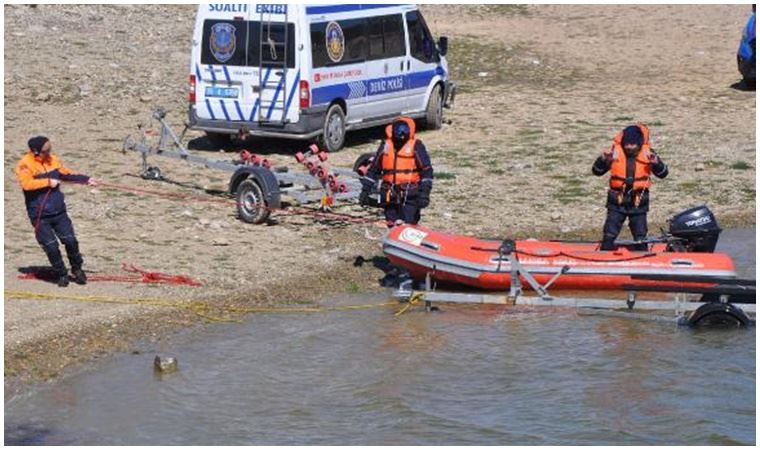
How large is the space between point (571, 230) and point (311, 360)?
5.10 meters

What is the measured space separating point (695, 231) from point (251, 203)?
4947 mm

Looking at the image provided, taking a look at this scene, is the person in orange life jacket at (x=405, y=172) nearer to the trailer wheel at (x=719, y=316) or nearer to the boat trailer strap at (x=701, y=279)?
the boat trailer strap at (x=701, y=279)

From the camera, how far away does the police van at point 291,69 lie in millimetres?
18812

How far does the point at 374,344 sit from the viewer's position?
12.9 metres

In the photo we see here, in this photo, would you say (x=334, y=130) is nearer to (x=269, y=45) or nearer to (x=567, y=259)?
(x=269, y=45)

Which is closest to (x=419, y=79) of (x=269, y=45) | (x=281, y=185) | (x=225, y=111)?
(x=269, y=45)

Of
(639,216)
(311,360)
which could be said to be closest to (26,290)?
(311,360)

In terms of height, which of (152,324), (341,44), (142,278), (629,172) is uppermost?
(341,44)

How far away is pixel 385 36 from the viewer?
20.6m

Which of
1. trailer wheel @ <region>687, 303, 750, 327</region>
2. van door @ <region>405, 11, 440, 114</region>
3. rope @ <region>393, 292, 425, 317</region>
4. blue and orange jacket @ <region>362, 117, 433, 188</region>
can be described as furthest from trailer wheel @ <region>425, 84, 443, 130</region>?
trailer wheel @ <region>687, 303, 750, 327</region>

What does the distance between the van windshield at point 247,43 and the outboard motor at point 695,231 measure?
21.6ft

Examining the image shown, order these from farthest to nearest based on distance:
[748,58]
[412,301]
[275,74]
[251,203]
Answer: [748,58]
[275,74]
[251,203]
[412,301]

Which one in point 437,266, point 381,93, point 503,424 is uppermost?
point 381,93

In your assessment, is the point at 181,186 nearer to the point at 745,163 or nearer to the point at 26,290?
the point at 26,290
